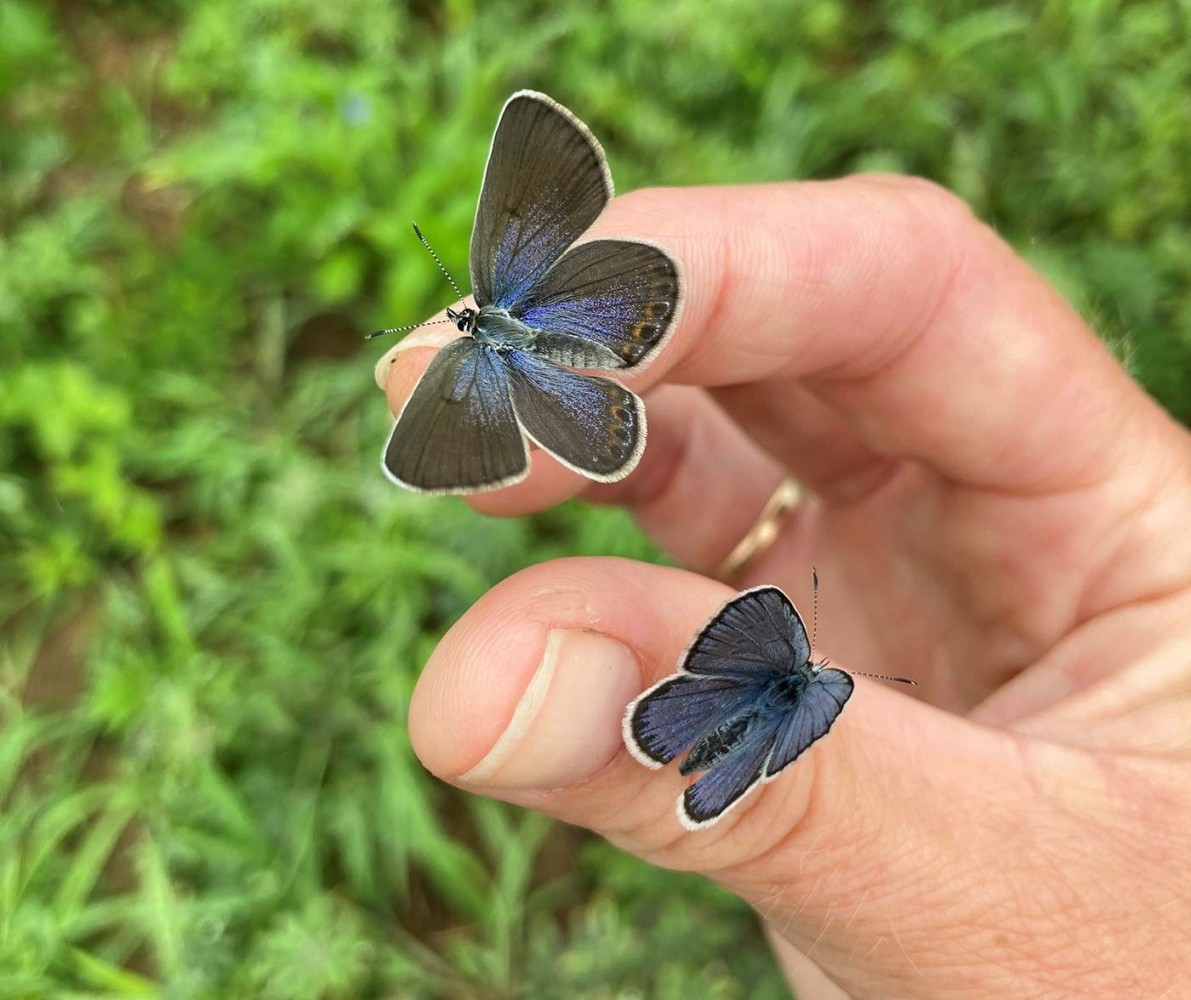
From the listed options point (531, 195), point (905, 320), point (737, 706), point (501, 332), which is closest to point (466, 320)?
point (501, 332)

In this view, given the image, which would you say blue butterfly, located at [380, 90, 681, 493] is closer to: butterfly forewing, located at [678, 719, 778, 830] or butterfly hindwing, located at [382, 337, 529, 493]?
butterfly hindwing, located at [382, 337, 529, 493]

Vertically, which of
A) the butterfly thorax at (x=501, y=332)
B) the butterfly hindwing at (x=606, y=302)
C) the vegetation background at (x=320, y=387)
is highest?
the butterfly hindwing at (x=606, y=302)

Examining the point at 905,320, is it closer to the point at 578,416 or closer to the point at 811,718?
the point at 578,416

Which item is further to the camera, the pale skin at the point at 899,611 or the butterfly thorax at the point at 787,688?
the pale skin at the point at 899,611

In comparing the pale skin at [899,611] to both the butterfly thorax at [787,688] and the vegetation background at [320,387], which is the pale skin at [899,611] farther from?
the vegetation background at [320,387]

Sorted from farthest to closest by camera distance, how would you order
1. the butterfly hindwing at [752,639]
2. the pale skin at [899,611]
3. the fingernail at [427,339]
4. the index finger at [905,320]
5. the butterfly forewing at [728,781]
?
the index finger at [905,320] → the fingernail at [427,339] → the pale skin at [899,611] → the butterfly forewing at [728,781] → the butterfly hindwing at [752,639]

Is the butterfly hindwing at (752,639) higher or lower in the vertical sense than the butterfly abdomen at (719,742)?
higher

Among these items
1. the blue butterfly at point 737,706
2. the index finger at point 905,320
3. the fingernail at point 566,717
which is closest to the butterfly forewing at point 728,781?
the blue butterfly at point 737,706
